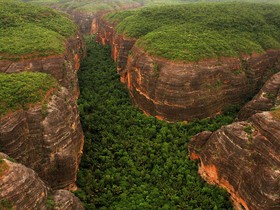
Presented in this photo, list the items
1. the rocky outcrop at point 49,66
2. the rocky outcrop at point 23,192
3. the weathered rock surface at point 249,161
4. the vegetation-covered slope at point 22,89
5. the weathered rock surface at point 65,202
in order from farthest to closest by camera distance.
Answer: the rocky outcrop at point 49,66, the vegetation-covered slope at point 22,89, the weathered rock surface at point 249,161, the weathered rock surface at point 65,202, the rocky outcrop at point 23,192

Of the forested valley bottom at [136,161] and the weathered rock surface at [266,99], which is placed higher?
the weathered rock surface at [266,99]

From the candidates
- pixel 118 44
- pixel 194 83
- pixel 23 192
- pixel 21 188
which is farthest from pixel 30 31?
pixel 23 192

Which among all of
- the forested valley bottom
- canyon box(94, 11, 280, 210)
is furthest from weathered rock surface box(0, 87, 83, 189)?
canyon box(94, 11, 280, 210)

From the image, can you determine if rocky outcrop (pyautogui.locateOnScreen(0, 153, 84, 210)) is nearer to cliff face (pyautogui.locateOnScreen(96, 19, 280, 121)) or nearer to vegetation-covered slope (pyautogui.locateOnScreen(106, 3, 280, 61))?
cliff face (pyautogui.locateOnScreen(96, 19, 280, 121))

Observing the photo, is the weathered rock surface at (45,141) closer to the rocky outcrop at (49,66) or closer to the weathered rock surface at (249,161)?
the rocky outcrop at (49,66)

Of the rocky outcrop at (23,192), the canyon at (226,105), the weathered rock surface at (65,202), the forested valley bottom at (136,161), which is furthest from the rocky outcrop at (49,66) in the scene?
the rocky outcrop at (23,192)

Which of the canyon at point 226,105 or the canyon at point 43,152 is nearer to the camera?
the canyon at point 43,152

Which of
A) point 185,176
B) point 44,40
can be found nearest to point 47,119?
point 185,176

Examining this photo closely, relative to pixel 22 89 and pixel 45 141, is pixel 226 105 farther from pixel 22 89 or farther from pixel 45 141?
pixel 22 89
